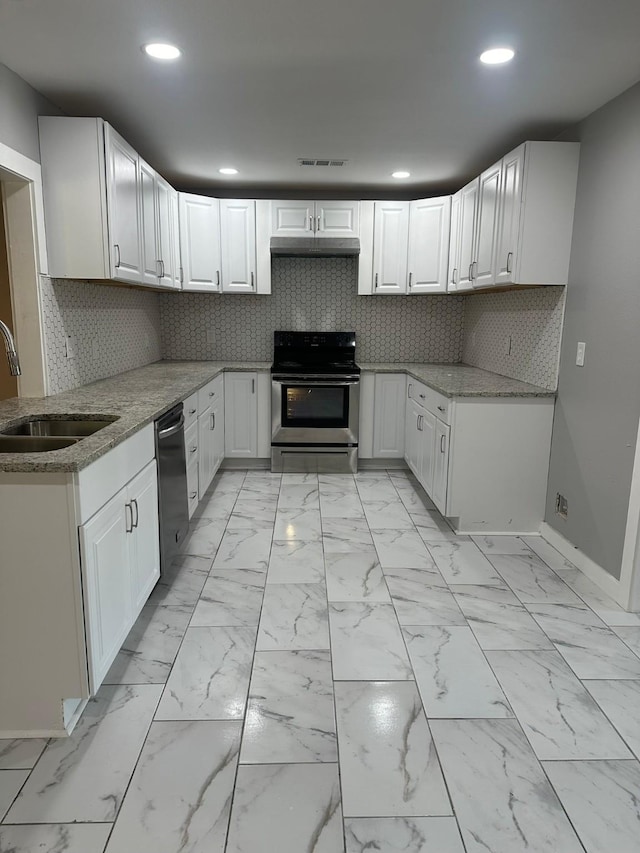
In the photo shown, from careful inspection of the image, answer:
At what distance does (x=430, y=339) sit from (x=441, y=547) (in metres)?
2.53

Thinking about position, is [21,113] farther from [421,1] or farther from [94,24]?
[421,1]

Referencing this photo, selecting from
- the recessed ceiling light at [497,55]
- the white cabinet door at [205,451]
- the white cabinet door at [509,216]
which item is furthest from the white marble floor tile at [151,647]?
the recessed ceiling light at [497,55]

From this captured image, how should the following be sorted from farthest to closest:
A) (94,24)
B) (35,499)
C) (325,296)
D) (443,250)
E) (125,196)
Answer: (325,296) < (443,250) < (125,196) < (94,24) < (35,499)

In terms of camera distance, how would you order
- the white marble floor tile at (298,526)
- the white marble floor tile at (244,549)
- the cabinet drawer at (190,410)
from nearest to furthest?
the white marble floor tile at (244,549), the cabinet drawer at (190,410), the white marble floor tile at (298,526)

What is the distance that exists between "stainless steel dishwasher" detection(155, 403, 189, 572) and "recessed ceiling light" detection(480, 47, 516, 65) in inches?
82.9

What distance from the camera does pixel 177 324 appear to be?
17.5 ft

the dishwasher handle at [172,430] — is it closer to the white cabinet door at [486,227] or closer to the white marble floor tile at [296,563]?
the white marble floor tile at [296,563]

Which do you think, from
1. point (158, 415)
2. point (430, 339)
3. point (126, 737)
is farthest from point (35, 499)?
point (430, 339)

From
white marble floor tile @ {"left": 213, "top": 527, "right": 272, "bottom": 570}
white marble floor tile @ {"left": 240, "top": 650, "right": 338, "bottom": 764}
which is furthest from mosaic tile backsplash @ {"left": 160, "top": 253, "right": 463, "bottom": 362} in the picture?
white marble floor tile @ {"left": 240, "top": 650, "right": 338, "bottom": 764}

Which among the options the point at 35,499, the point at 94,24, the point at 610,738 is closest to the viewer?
the point at 35,499

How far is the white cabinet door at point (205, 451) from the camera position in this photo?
12.6 ft

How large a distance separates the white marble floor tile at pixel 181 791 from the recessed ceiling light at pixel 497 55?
272 cm

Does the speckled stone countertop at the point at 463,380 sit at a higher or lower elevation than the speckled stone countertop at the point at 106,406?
higher

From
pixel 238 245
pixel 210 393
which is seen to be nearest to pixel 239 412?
pixel 210 393
